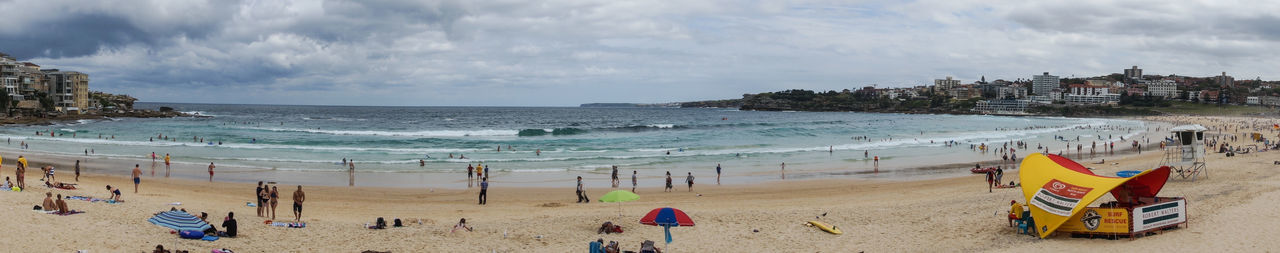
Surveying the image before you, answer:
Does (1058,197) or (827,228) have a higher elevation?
(1058,197)

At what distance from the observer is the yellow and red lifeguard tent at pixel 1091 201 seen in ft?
41.3

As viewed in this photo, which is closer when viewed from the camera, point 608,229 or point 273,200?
point 608,229

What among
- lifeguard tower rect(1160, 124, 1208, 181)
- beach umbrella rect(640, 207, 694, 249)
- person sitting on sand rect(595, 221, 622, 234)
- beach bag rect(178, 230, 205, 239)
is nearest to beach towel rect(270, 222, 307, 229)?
beach bag rect(178, 230, 205, 239)

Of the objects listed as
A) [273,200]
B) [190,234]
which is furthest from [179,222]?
[273,200]

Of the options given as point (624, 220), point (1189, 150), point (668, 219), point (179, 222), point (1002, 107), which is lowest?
point (624, 220)

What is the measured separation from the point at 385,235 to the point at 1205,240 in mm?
14869

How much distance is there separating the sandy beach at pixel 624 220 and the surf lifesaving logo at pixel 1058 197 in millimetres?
592

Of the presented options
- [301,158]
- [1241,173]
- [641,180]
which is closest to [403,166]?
[301,158]

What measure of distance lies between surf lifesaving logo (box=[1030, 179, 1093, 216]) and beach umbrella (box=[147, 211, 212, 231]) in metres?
14.9

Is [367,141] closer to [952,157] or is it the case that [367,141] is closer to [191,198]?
[191,198]

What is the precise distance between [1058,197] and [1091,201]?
52cm

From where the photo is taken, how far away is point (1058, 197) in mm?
12766

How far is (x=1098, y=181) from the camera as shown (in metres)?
12.6

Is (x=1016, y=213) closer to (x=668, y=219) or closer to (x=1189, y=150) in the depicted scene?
(x=668, y=219)
